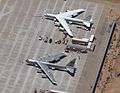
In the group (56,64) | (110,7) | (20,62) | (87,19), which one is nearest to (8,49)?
(20,62)

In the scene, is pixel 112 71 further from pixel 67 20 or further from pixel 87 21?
pixel 67 20

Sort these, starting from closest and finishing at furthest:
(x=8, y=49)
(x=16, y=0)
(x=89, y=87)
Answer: (x=89, y=87) < (x=8, y=49) < (x=16, y=0)

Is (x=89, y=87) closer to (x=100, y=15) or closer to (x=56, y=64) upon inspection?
(x=56, y=64)

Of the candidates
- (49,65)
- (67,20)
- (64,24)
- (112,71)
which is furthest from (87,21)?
(49,65)

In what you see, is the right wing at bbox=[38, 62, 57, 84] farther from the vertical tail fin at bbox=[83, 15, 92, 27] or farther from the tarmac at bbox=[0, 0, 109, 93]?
the vertical tail fin at bbox=[83, 15, 92, 27]

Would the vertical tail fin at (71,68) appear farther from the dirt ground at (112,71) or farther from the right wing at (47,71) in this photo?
the dirt ground at (112,71)

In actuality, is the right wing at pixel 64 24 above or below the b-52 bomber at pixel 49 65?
above

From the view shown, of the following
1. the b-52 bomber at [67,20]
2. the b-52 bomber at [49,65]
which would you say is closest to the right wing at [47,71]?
the b-52 bomber at [49,65]
